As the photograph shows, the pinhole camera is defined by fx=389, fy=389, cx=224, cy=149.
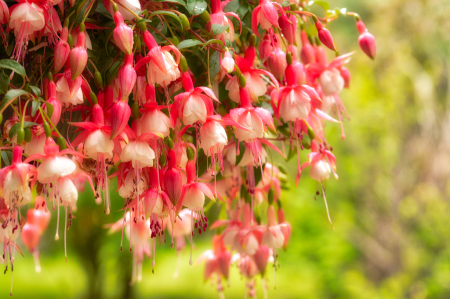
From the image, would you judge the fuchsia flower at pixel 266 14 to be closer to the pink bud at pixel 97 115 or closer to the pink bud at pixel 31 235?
the pink bud at pixel 97 115

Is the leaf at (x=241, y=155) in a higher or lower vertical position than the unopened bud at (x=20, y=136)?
lower

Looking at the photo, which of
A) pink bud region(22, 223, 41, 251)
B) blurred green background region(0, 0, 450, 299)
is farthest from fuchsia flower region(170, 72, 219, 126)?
blurred green background region(0, 0, 450, 299)

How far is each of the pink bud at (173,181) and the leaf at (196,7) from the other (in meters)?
0.12

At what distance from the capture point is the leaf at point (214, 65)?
34 cm

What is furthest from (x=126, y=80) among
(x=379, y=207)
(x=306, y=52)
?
(x=379, y=207)

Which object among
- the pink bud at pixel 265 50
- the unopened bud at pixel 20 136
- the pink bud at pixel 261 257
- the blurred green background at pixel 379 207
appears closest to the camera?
the unopened bud at pixel 20 136

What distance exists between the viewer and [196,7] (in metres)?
0.33

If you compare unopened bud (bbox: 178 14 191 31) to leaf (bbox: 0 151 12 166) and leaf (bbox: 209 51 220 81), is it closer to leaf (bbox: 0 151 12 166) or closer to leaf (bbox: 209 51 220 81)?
leaf (bbox: 209 51 220 81)

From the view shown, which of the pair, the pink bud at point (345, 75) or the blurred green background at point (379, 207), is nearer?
the pink bud at point (345, 75)

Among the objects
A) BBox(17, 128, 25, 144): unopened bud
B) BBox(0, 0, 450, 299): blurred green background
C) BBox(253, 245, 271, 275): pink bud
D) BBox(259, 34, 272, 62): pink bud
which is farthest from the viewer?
BBox(0, 0, 450, 299): blurred green background

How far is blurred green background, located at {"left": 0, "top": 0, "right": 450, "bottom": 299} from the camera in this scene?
2441 millimetres

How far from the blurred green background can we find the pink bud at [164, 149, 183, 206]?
1.92m

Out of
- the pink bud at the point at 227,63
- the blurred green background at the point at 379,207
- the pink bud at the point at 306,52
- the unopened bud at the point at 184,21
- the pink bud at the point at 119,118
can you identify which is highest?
the unopened bud at the point at 184,21

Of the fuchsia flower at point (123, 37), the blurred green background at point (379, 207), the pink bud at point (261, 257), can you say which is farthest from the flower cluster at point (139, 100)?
the blurred green background at point (379, 207)
